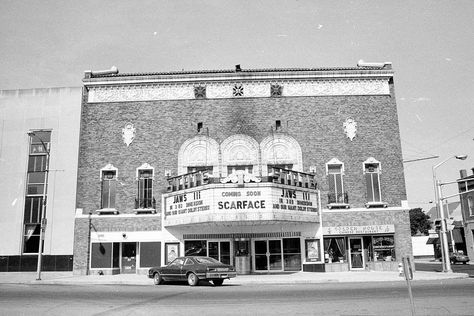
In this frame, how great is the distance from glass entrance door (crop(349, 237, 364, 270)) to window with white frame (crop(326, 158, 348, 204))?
2.52m

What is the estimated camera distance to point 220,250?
1142 inches

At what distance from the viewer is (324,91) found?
3072 centimetres

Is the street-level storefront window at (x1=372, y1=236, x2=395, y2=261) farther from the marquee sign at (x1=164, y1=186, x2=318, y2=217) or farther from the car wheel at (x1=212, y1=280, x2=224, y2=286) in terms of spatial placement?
the car wheel at (x1=212, y1=280, x2=224, y2=286)

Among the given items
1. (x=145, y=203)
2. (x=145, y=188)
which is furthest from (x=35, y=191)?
(x=145, y=203)

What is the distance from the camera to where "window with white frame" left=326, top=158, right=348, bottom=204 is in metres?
29.4

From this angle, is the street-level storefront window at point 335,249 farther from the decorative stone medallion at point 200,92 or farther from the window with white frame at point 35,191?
the window with white frame at point 35,191

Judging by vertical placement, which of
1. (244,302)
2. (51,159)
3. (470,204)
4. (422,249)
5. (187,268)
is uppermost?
(51,159)

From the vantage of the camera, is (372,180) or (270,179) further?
(372,180)

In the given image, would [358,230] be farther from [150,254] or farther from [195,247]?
[150,254]

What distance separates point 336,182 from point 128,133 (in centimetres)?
1401

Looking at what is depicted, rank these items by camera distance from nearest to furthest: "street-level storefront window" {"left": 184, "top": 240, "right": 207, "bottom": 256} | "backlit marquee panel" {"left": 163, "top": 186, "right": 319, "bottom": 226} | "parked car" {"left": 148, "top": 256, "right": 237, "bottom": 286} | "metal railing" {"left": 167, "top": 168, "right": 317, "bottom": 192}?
1. "parked car" {"left": 148, "top": 256, "right": 237, "bottom": 286}
2. "backlit marquee panel" {"left": 163, "top": 186, "right": 319, "bottom": 226}
3. "metal railing" {"left": 167, "top": 168, "right": 317, "bottom": 192}
4. "street-level storefront window" {"left": 184, "top": 240, "right": 207, "bottom": 256}

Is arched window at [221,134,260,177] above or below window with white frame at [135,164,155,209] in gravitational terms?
above

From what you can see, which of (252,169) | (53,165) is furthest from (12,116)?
(252,169)

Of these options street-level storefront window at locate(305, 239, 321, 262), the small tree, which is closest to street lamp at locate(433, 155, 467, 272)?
street-level storefront window at locate(305, 239, 321, 262)
